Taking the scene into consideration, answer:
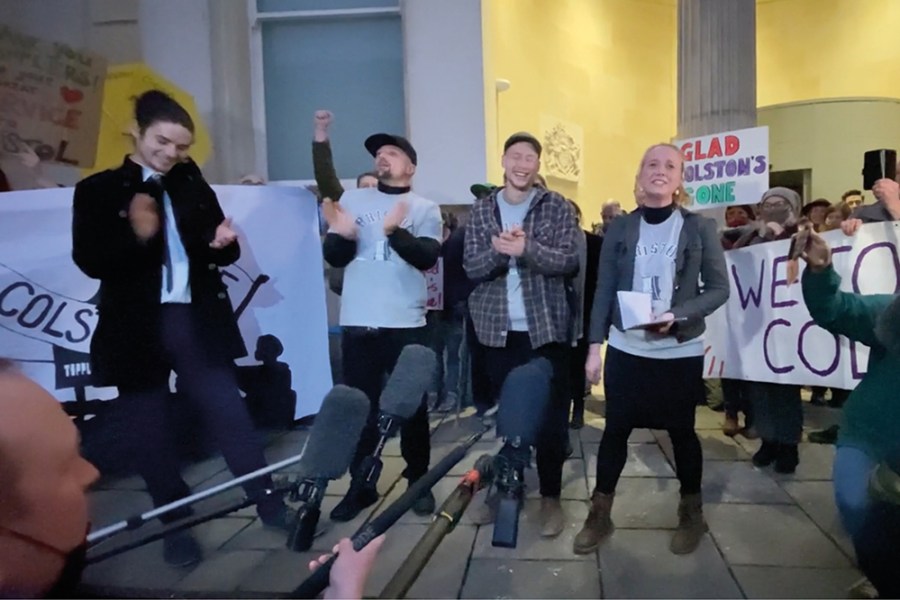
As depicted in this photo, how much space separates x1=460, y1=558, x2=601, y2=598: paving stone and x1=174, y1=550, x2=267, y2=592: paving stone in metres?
0.39

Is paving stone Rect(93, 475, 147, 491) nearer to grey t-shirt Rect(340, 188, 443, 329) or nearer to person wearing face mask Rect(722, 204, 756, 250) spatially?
grey t-shirt Rect(340, 188, 443, 329)

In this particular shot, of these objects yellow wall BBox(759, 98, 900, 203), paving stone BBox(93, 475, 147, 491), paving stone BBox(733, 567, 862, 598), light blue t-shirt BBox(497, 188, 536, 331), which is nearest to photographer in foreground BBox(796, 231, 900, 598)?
paving stone BBox(733, 567, 862, 598)

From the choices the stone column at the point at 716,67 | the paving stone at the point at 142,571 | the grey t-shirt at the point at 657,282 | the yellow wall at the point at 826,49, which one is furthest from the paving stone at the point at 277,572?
the yellow wall at the point at 826,49

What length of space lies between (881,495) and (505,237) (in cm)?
76

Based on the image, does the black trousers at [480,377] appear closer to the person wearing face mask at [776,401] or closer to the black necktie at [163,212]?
the black necktie at [163,212]

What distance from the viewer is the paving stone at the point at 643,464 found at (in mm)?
1716

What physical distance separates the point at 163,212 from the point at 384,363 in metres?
0.54

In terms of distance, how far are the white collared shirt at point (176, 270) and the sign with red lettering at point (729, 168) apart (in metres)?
1.63

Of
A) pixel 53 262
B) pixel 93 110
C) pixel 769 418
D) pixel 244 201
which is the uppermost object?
pixel 93 110

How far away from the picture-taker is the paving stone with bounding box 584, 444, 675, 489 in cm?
172

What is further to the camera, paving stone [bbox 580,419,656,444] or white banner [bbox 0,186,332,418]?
paving stone [bbox 580,419,656,444]

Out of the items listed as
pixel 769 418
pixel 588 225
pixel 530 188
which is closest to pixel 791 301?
pixel 769 418

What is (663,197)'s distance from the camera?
1360 millimetres

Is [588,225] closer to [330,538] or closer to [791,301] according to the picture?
[791,301]
